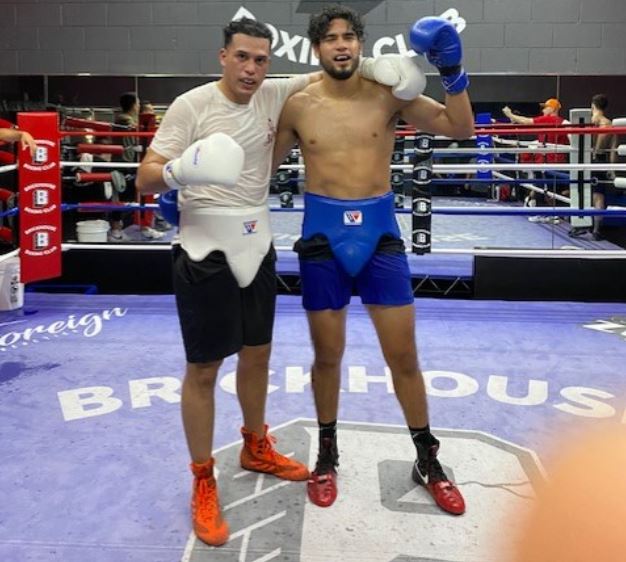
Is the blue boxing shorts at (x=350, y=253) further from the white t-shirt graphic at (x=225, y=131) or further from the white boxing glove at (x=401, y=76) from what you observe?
the white boxing glove at (x=401, y=76)

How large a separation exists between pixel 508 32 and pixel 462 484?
4801 mm

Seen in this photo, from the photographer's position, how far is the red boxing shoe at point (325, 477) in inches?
68.4

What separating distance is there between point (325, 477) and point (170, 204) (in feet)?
2.66

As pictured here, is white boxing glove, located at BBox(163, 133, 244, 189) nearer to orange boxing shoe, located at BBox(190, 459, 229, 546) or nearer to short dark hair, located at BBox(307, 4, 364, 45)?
short dark hair, located at BBox(307, 4, 364, 45)

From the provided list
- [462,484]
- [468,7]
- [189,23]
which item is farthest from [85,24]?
[462,484]

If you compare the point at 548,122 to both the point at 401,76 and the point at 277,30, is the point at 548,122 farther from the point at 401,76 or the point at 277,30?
the point at 401,76

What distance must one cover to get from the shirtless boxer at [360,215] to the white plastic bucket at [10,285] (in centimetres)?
220

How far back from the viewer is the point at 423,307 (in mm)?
3662

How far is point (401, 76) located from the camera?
1690 millimetres

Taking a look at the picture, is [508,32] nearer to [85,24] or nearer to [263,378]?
[85,24]

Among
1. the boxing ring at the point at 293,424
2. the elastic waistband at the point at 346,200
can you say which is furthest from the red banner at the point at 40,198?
the elastic waistband at the point at 346,200

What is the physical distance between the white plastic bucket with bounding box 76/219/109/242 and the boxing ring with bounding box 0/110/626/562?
94 cm

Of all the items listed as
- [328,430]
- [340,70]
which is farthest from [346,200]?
[328,430]

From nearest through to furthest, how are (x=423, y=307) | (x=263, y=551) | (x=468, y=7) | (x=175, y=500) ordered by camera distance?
(x=263, y=551) → (x=175, y=500) → (x=423, y=307) → (x=468, y=7)
